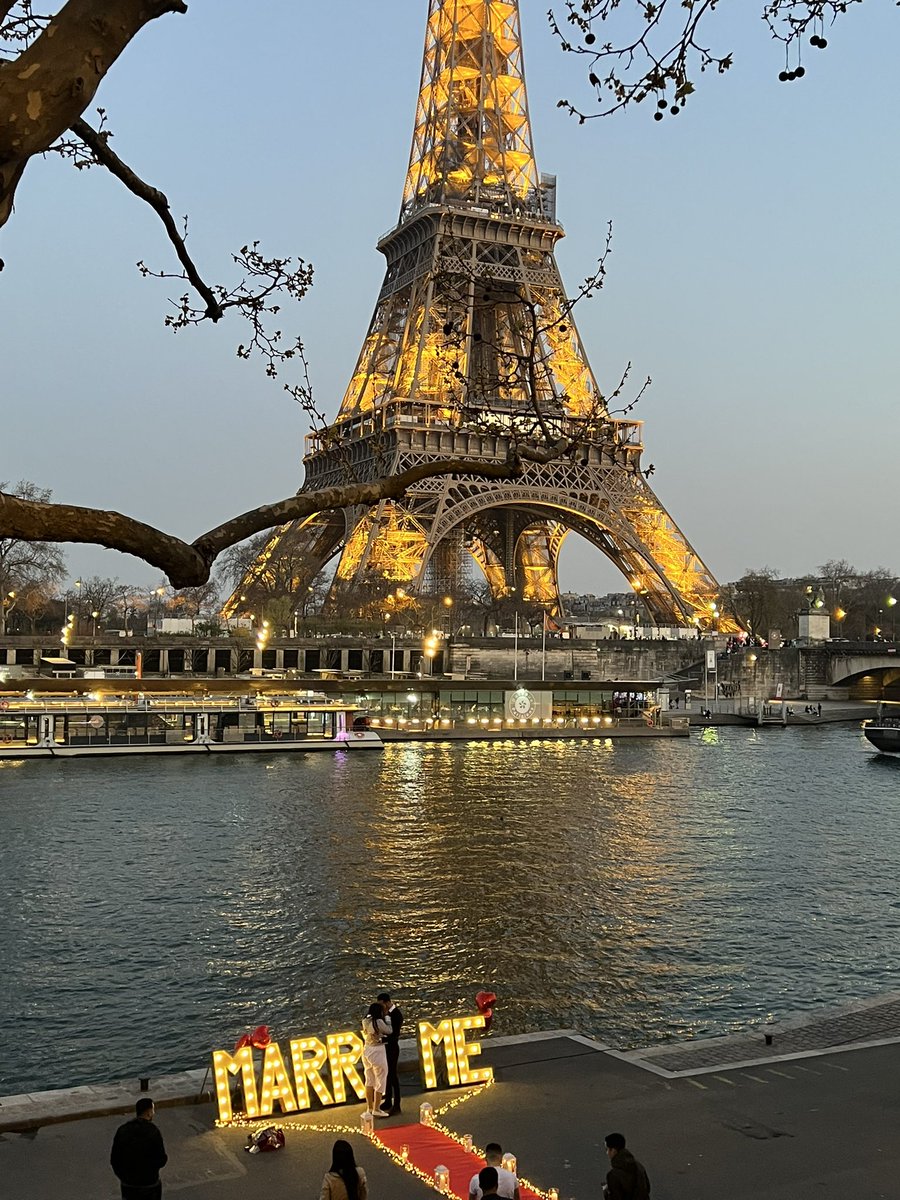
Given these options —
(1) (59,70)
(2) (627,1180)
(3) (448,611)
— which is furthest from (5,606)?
(1) (59,70)

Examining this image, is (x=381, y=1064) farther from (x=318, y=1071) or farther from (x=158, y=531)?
(x=158, y=531)

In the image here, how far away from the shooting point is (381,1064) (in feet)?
40.3

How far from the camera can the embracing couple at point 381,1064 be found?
40.1 feet

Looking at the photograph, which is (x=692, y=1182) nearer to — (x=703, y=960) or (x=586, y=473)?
(x=703, y=960)

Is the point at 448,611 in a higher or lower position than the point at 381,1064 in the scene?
higher

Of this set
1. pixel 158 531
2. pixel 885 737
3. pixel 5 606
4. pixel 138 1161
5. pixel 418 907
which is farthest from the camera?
pixel 5 606

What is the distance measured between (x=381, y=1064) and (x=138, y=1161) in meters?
3.49

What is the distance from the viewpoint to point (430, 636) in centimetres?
8531

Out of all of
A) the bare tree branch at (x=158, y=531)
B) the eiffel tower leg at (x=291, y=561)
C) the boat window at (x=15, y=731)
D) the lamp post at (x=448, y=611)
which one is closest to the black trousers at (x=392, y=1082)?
the bare tree branch at (x=158, y=531)

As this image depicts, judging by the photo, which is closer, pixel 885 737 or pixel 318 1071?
pixel 318 1071

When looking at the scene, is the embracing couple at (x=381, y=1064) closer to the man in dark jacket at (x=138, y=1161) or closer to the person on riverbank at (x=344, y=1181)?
the person on riverbank at (x=344, y=1181)

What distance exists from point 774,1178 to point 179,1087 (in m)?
6.24

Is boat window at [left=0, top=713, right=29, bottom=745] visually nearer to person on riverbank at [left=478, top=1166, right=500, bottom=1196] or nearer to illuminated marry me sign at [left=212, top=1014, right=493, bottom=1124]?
illuminated marry me sign at [left=212, top=1014, right=493, bottom=1124]

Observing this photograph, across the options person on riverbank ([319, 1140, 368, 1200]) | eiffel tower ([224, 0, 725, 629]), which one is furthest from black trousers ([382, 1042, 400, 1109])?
eiffel tower ([224, 0, 725, 629])
